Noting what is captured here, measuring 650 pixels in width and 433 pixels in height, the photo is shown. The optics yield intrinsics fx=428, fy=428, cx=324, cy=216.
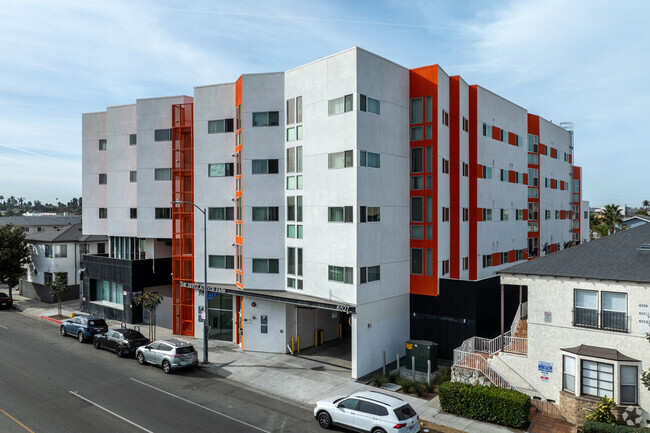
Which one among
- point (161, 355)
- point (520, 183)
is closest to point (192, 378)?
point (161, 355)

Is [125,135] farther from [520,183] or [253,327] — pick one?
[520,183]

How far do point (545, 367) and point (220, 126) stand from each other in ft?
84.1

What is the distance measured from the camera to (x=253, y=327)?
2859cm

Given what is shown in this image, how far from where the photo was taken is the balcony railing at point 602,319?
58.0ft

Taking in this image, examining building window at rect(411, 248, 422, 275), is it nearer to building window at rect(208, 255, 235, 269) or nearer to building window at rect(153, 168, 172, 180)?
building window at rect(208, 255, 235, 269)

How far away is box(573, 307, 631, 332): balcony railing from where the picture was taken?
58.0 ft

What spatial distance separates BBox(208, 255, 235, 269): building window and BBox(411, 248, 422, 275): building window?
513 inches

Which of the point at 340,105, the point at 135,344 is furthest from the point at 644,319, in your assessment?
the point at 135,344

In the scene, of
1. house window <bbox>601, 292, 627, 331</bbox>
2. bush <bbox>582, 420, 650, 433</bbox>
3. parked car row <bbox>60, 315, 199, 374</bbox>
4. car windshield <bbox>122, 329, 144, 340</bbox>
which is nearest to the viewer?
bush <bbox>582, 420, 650, 433</bbox>

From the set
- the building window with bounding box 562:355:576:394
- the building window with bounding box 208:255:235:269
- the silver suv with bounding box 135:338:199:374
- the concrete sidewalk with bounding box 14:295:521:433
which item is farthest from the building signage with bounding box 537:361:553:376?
the building window with bounding box 208:255:235:269

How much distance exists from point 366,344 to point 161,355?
11.7m

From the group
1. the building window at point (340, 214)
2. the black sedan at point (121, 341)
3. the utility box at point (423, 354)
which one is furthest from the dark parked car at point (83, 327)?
the utility box at point (423, 354)

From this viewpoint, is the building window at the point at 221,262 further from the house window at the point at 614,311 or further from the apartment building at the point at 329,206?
the house window at the point at 614,311

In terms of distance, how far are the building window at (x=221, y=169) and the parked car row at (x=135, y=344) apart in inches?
470
